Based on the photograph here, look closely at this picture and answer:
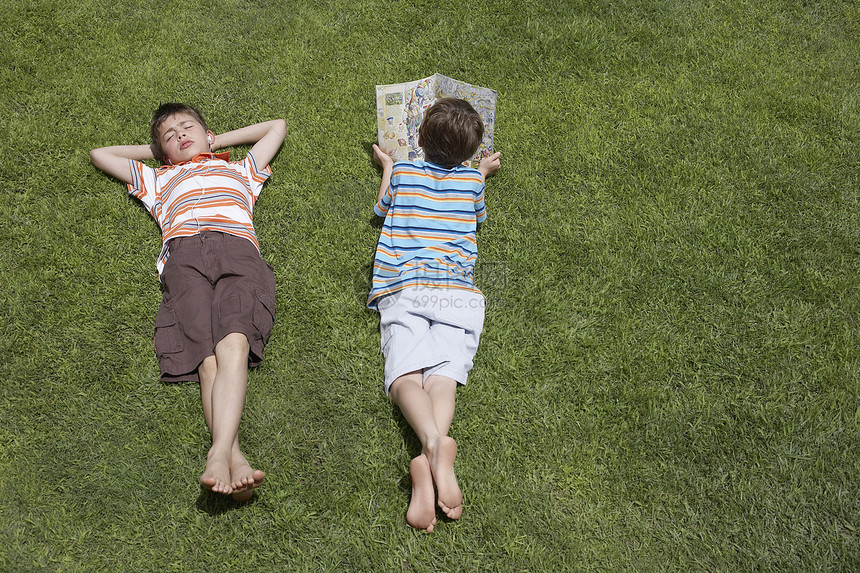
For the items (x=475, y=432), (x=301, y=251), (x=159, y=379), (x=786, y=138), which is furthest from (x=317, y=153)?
(x=786, y=138)

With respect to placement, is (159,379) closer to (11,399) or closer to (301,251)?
(11,399)

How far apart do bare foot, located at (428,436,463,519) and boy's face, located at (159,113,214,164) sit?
7.61 ft

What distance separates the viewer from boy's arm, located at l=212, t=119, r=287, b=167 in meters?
3.93

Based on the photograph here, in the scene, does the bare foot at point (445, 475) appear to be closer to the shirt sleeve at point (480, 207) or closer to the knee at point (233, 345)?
the knee at point (233, 345)

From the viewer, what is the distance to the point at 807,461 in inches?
115

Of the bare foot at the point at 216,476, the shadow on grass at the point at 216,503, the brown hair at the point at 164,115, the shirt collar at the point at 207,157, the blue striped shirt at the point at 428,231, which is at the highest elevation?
the brown hair at the point at 164,115

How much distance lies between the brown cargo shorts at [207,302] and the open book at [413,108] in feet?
3.76

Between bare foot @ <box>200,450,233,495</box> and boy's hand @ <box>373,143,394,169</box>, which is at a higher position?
boy's hand @ <box>373,143,394,169</box>

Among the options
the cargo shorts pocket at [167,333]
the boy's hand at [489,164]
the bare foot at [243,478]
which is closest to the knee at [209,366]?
the cargo shorts pocket at [167,333]

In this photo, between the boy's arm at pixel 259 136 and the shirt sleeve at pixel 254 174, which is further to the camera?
the boy's arm at pixel 259 136

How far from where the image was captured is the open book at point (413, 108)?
152 inches

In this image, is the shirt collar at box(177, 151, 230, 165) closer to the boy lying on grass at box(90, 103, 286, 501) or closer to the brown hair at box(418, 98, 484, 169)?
the boy lying on grass at box(90, 103, 286, 501)

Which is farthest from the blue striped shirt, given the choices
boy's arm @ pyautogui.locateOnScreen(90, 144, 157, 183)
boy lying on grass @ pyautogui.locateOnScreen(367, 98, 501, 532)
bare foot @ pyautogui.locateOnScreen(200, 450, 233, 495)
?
boy's arm @ pyautogui.locateOnScreen(90, 144, 157, 183)

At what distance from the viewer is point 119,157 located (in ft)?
12.6
